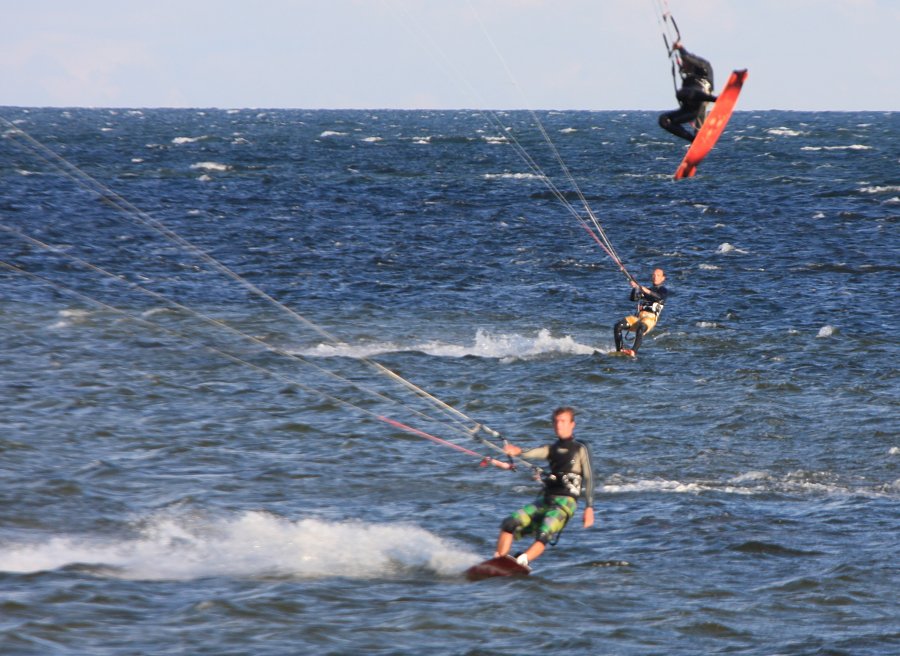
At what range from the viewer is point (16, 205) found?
52812 millimetres

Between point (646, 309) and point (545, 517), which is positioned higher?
point (646, 309)

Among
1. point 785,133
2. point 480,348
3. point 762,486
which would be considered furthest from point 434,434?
point 785,133

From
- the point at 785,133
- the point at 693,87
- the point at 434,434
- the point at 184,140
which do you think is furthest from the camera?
the point at 785,133

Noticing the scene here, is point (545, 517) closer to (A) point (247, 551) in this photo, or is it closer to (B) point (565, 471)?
(B) point (565, 471)

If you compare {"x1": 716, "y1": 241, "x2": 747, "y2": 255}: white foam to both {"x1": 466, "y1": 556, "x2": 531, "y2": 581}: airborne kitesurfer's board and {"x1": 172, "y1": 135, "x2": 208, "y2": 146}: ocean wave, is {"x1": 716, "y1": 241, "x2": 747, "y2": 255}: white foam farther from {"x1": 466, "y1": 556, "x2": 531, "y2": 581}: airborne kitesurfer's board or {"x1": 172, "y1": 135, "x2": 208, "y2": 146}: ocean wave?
{"x1": 172, "y1": 135, "x2": 208, "y2": 146}: ocean wave

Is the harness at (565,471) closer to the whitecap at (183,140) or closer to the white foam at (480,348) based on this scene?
the white foam at (480,348)

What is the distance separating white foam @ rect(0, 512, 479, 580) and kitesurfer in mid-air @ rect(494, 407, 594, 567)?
37.6 inches

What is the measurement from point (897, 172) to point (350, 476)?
5867 cm

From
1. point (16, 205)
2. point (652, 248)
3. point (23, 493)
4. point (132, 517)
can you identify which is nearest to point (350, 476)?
point (132, 517)

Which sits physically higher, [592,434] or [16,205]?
[16,205]

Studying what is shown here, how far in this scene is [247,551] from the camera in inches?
563

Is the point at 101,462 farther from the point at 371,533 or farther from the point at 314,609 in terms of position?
the point at 314,609

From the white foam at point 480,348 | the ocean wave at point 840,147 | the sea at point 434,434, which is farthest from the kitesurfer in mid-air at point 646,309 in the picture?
the ocean wave at point 840,147

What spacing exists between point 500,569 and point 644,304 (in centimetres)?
1391
